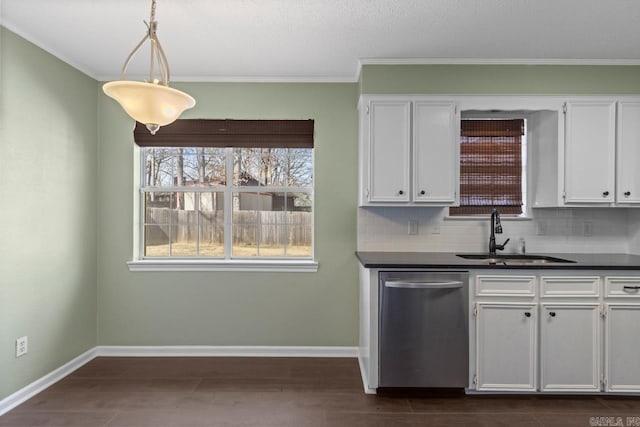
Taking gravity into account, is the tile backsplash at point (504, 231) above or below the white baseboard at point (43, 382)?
above

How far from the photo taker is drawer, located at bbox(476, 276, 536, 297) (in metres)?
2.68

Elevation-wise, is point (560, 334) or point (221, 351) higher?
point (560, 334)

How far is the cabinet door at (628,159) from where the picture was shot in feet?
9.88

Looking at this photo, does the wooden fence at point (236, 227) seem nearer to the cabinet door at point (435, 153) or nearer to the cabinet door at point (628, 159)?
the cabinet door at point (435, 153)

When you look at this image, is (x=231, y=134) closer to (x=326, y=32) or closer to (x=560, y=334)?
(x=326, y=32)

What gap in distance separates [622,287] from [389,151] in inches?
74.8

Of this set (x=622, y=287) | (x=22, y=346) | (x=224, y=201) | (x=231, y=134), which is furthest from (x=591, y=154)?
(x=22, y=346)

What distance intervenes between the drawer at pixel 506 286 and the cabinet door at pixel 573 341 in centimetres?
16

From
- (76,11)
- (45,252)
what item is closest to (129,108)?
(76,11)

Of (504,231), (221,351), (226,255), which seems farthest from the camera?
(226,255)

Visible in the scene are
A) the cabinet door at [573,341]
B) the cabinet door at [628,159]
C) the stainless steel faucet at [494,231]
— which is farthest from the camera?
the stainless steel faucet at [494,231]

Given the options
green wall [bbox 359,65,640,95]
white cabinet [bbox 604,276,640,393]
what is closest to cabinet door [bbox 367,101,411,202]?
green wall [bbox 359,65,640,95]

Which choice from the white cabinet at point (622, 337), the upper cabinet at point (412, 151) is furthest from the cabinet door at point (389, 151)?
the white cabinet at point (622, 337)

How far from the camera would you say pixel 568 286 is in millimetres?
2680
